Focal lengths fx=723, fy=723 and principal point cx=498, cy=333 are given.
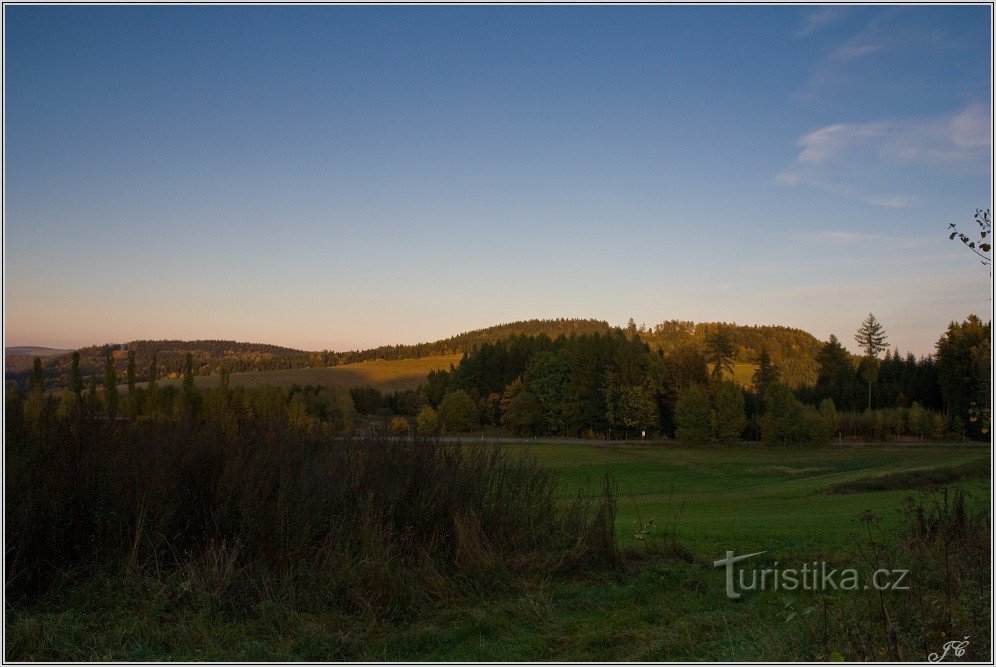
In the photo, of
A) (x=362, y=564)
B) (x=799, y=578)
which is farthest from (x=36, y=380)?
(x=799, y=578)

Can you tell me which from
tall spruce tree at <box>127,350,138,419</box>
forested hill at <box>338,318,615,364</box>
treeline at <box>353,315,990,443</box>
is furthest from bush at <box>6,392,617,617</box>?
forested hill at <box>338,318,615,364</box>

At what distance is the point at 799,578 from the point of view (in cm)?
727

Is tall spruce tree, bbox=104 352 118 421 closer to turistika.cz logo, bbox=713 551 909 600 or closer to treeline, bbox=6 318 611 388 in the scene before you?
treeline, bbox=6 318 611 388

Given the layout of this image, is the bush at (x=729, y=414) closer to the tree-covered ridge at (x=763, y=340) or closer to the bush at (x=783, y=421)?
the bush at (x=783, y=421)

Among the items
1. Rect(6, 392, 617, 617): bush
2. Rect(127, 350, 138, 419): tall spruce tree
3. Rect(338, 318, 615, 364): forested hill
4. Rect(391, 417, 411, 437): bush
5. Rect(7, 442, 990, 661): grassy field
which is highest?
Rect(338, 318, 615, 364): forested hill

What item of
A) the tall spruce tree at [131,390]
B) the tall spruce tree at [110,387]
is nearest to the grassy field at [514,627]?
the tall spruce tree at [110,387]

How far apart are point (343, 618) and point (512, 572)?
6.14 feet

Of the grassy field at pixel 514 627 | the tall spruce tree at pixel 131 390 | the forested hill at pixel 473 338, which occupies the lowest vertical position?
the grassy field at pixel 514 627

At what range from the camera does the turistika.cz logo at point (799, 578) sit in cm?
634

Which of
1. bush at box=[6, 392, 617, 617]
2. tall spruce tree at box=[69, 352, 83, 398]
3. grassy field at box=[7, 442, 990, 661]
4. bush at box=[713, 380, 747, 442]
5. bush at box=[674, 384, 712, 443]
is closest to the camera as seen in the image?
grassy field at box=[7, 442, 990, 661]

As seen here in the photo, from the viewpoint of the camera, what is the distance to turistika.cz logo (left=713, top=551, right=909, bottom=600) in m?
6.34

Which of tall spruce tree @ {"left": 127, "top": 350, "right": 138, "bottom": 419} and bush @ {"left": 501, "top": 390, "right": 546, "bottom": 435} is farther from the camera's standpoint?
bush @ {"left": 501, "top": 390, "right": 546, "bottom": 435}

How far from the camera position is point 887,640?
4.96 meters

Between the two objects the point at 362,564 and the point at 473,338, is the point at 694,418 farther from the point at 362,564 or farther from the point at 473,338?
the point at 473,338
